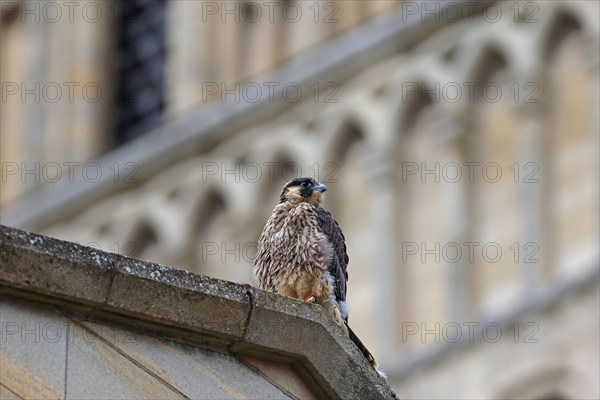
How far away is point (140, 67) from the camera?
2745 cm

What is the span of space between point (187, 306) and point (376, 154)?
48.6ft

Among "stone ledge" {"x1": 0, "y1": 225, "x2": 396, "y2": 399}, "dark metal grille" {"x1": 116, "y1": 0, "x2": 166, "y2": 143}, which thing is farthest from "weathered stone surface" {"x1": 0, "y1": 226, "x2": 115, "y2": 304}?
"dark metal grille" {"x1": 116, "y1": 0, "x2": 166, "y2": 143}

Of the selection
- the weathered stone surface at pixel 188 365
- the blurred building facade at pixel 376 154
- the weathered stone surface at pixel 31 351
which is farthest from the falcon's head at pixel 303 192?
the blurred building facade at pixel 376 154

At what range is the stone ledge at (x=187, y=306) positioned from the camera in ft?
29.4

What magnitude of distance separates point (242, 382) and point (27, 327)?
0.78 m

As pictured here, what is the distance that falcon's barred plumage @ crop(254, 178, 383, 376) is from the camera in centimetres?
1110

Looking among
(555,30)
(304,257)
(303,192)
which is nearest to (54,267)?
(304,257)

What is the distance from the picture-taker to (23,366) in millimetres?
8898

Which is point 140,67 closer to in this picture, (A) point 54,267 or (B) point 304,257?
(B) point 304,257

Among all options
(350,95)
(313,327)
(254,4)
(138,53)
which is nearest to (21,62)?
(138,53)

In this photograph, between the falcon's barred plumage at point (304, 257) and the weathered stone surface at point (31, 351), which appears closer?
the weathered stone surface at point (31, 351)

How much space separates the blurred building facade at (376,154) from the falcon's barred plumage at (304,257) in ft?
33.6

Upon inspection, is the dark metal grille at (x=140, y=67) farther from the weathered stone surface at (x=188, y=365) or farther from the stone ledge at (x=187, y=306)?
the weathered stone surface at (x=188, y=365)

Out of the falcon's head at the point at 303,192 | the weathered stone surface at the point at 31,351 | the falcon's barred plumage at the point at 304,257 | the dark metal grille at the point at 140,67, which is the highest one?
the dark metal grille at the point at 140,67
